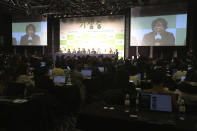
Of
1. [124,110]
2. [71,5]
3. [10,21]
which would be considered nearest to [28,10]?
[71,5]

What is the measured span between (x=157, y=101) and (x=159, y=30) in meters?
10.2

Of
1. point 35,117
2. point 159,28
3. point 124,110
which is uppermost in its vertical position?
point 159,28

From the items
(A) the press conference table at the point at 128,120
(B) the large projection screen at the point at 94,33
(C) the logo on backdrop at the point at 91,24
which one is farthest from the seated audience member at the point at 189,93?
(C) the logo on backdrop at the point at 91,24

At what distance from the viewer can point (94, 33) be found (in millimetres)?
15062

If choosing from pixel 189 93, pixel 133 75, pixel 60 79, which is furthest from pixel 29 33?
pixel 189 93

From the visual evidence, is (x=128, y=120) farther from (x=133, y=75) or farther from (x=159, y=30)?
(x=159, y=30)

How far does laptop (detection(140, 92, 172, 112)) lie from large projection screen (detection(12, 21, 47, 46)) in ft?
45.8

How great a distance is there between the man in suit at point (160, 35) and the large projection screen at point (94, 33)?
102 inches

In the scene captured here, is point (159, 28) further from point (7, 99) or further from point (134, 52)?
point (7, 99)

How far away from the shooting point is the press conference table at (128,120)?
2264 millimetres

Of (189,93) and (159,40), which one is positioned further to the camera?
(159,40)

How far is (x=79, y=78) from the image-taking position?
4.99 metres

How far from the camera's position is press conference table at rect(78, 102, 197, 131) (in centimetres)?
226

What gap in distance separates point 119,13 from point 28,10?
655 cm
